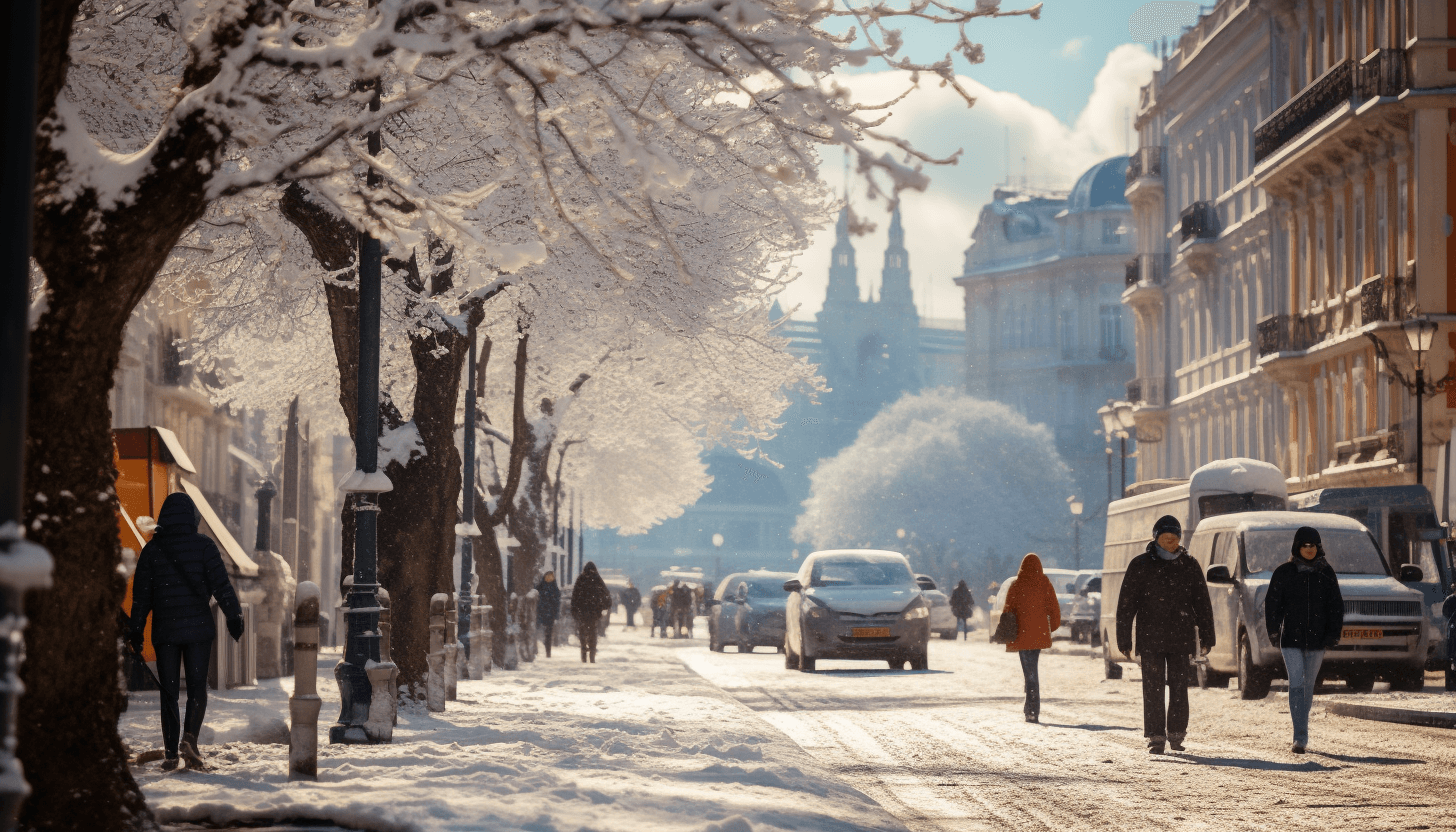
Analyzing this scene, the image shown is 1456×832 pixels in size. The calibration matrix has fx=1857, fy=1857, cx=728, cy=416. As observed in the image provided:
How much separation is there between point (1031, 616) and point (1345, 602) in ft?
17.1

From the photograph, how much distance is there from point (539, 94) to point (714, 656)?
28.8 meters

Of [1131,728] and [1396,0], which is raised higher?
[1396,0]

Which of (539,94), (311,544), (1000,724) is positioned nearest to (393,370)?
(1000,724)

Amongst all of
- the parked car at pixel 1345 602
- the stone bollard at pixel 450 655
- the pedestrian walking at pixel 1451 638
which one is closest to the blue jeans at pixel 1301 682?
the parked car at pixel 1345 602

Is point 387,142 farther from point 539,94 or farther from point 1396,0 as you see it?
point 1396,0

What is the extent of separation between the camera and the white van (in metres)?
27.4

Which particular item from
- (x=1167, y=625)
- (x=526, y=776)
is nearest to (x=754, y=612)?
(x=1167, y=625)

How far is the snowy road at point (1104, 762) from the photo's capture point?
31.8 feet

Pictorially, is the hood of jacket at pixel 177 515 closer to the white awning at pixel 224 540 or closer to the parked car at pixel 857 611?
the white awning at pixel 224 540

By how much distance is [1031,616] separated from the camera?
56.2 feet

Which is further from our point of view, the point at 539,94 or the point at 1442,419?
the point at 1442,419

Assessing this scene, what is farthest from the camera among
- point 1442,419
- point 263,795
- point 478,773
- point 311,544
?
point 311,544

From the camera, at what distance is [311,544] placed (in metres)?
55.0

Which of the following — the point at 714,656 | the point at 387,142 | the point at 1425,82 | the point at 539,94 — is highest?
the point at 1425,82
